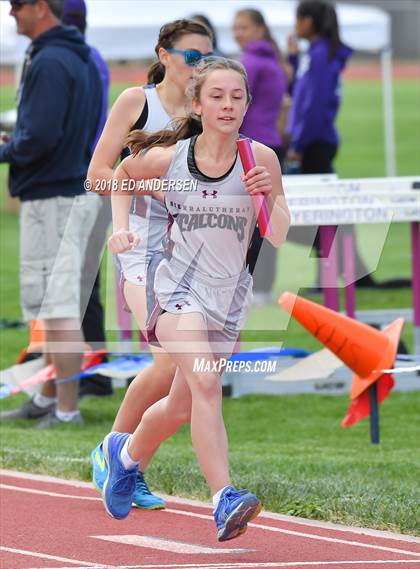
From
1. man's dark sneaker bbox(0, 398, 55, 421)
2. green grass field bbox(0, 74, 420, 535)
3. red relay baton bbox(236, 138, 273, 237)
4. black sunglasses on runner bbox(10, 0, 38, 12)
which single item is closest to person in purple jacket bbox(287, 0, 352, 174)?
green grass field bbox(0, 74, 420, 535)

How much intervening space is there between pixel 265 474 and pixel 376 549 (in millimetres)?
1569

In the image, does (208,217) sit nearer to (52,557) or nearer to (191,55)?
(191,55)

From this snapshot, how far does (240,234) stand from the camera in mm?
5598

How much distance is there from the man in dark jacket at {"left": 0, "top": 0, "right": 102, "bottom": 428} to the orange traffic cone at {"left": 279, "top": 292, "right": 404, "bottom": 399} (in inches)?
56.1

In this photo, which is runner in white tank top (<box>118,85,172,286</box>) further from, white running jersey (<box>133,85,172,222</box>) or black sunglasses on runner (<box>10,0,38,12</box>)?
black sunglasses on runner (<box>10,0,38,12</box>)

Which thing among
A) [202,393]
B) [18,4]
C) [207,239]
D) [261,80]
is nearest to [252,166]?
[207,239]

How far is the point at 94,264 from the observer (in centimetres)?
910

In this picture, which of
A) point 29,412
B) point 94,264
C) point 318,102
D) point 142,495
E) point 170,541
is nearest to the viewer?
point 170,541

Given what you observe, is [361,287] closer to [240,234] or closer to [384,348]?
[384,348]

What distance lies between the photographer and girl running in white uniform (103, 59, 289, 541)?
5445 millimetres

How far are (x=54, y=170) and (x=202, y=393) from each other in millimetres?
3673

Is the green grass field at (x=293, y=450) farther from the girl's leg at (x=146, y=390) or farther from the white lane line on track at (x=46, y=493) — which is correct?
the girl's leg at (x=146, y=390)

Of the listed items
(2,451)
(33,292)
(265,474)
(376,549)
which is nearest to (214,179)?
(376,549)

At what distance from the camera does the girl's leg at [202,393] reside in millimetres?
5418
